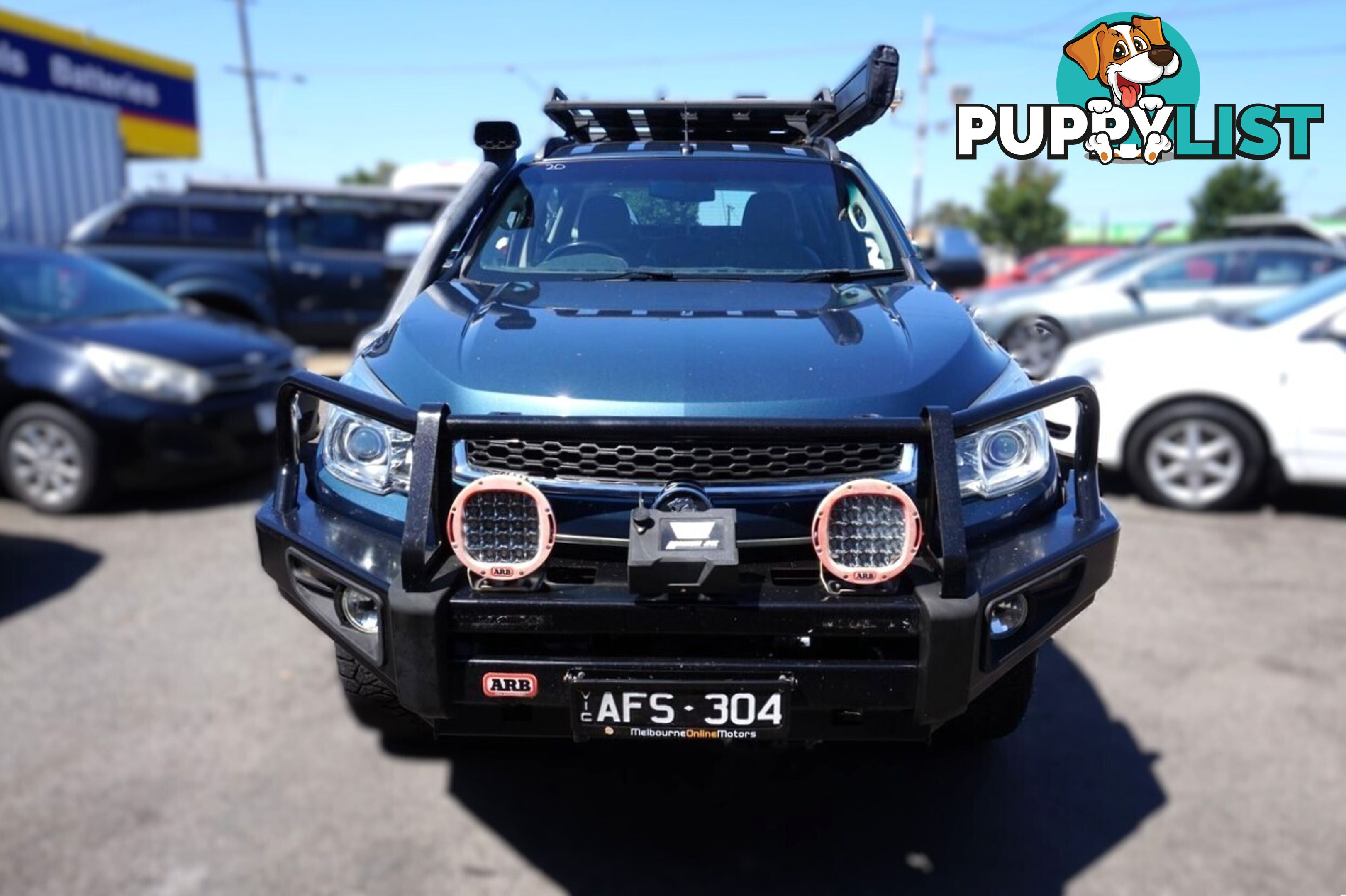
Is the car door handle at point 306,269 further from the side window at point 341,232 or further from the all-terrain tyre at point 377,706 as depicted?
the all-terrain tyre at point 377,706

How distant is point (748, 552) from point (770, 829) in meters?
1.01

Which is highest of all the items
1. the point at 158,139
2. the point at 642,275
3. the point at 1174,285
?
the point at 158,139

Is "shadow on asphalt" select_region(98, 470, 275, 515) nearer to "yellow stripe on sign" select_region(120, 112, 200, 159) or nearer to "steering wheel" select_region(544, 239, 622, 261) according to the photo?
"steering wheel" select_region(544, 239, 622, 261)

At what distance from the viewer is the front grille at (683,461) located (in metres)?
2.35

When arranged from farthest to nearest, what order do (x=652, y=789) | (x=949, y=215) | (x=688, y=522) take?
(x=949, y=215) → (x=652, y=789) → (x=688, y=522)

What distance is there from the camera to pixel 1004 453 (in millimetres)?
2549

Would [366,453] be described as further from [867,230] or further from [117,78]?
[117,78]

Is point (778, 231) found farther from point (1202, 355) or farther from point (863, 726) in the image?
point (1202, 355)

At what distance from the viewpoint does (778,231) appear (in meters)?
3.55

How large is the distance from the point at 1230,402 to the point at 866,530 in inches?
181

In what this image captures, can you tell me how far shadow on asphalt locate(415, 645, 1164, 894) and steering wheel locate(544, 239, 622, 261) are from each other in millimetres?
1562

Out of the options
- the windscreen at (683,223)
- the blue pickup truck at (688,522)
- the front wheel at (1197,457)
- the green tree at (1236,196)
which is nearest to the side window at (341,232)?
the windscreen at (683,223)

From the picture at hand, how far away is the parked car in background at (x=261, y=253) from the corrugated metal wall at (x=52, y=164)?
2412 mm

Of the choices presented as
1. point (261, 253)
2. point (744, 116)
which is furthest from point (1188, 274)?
point (261, 253)
